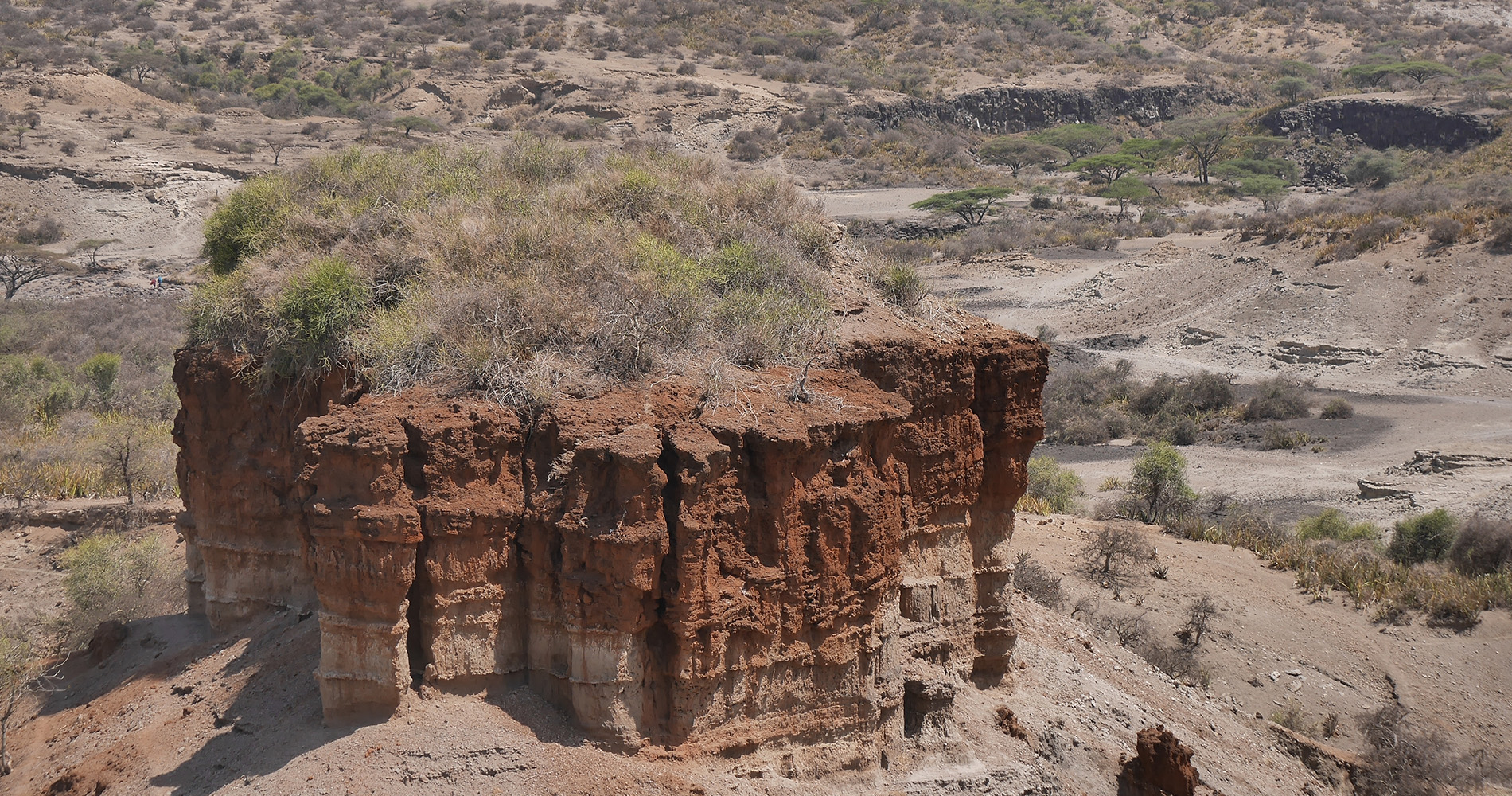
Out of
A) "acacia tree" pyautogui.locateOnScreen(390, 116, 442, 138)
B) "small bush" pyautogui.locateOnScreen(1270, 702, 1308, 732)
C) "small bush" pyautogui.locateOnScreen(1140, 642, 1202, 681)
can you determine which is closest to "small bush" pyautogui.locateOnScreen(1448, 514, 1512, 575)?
"small bush" pyautogui.locateOnScreen(1270, 702, 1308, 732)

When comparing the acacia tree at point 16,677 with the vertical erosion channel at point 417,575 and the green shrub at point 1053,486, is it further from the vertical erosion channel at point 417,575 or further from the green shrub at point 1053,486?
the green shrub at point 1053,486

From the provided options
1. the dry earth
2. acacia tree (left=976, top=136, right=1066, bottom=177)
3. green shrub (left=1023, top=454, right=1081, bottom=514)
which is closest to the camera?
the dry earth

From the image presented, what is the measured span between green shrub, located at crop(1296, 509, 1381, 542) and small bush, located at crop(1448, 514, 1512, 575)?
145cm

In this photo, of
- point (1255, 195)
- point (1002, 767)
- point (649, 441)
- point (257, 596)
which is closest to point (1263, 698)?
point (1002, 767)

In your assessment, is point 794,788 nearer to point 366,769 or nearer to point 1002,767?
point 1002,767

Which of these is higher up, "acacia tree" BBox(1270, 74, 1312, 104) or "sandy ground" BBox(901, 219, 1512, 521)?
"acacia tree" BBox(1270, 74, 1312, 104)

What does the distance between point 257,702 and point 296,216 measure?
11.6 ft

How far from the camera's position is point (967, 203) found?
46.3 meters

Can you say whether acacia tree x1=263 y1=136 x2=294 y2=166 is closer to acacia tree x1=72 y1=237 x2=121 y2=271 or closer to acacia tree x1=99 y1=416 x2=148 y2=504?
acacia tree x1=72 y1=237 x2=121 y2=271

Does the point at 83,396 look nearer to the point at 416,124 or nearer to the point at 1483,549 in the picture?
the point at 1483,549

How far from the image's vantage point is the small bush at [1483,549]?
16.3 metres

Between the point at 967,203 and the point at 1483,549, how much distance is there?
31650 mm

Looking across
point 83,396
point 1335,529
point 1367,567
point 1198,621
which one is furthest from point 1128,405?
point 83,396

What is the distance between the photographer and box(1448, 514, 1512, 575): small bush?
16312 millimetres
